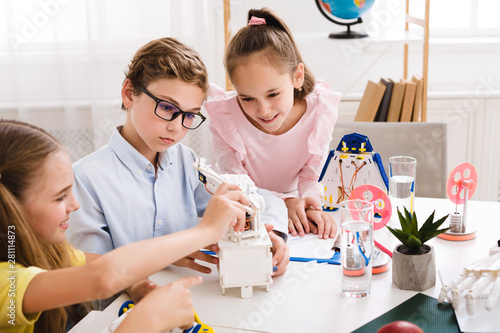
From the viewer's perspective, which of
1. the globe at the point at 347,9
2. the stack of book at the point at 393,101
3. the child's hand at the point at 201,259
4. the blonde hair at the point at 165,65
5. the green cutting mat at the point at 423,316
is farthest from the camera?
the stack of book at the point at 393,101

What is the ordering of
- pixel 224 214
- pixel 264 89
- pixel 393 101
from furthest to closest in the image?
pixel 393 101, pixel 264 89, pixel 224 214

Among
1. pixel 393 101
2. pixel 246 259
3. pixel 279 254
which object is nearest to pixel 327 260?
pixel 279 254

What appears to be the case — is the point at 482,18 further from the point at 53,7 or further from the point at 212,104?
the point at 53,7

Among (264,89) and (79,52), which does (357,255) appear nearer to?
(264,89)

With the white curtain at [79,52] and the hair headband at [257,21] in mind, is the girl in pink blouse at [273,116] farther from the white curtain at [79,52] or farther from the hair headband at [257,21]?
the white curtain at [79,52]

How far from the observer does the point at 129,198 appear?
145 centimetres

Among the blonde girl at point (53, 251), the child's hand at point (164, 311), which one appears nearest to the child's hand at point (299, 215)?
the blonde girl at point (53, 251)

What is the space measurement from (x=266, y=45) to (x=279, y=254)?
69 cm

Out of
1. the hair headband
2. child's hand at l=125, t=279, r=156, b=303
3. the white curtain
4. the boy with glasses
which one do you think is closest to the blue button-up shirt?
the boy with glasses

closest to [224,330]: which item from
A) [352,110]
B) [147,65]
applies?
[147,65]

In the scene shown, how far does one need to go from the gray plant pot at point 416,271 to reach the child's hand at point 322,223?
30 cm

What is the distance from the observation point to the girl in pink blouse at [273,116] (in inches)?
65.5

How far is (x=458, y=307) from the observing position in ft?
3.56

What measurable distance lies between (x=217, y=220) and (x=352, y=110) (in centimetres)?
201
